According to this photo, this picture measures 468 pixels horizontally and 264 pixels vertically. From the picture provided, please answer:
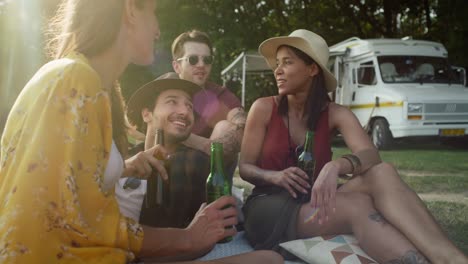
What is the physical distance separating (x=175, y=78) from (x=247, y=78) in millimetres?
17180

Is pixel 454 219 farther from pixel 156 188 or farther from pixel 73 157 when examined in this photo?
pixel 73 157

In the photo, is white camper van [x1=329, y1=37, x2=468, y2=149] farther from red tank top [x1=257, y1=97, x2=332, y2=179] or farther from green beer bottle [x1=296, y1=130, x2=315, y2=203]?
green beer bottle [x1=296, y1=130, x2=315, y2=203]

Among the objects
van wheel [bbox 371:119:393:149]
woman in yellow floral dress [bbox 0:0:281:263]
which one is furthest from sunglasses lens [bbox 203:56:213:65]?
van wheel [bbox 371:119:393:149]

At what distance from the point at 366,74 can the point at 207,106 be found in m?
11.1

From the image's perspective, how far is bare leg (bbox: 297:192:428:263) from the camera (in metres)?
2.78

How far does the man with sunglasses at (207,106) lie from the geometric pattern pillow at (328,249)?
2.78 feet

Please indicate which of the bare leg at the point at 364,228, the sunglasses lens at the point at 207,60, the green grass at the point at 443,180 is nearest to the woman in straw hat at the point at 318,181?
the bare leg at the point at 364,228

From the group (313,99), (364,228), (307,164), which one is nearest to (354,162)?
(307,164)

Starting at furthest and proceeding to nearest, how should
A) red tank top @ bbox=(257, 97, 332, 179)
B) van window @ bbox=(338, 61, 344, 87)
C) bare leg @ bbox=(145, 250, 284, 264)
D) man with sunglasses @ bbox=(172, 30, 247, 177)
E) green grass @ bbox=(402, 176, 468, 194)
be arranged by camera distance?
van window @ bbox=(338, 61, 344, 87) < green grass @ bbox=(402, 176, 468, 194) < man with sunglasses @ bbox=(172, 30, 247, 177) < red tank top @ bbox=(257, 97, 332, 179) < bare leg @ bbox=(145, 250, 284, 264)

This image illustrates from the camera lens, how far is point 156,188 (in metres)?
2.94

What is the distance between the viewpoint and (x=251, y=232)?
11.1 feet

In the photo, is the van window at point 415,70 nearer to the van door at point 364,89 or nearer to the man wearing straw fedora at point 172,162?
the van door at point 364,89

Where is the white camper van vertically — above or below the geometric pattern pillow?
below

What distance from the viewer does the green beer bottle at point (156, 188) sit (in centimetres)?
286
